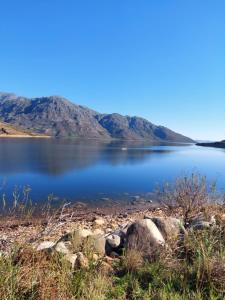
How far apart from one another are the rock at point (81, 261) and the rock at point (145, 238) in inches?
48.0

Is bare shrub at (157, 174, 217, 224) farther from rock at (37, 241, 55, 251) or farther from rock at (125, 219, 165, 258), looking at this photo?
rock at (37, 241, 55, 251)

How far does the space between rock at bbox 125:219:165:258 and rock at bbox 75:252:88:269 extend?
1.22m

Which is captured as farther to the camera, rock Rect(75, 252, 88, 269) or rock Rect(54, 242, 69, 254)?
rock Rect(54, 242, 69, 254)

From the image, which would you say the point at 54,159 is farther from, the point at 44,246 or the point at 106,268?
the point at 106,268

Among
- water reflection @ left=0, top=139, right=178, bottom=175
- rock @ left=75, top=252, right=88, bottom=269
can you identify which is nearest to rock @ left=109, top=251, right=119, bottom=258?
rock @ left=75, top=252, right=88, bottom=269

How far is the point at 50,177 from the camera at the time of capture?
100ft

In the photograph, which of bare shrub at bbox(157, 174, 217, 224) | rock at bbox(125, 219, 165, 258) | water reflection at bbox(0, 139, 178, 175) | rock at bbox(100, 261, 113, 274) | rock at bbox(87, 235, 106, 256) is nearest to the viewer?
rock at bbox(100, 261, 113, 274)

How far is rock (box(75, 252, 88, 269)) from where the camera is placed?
18.0 ft

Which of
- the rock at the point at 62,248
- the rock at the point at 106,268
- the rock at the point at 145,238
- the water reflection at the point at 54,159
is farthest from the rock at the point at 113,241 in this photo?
the water reflection at the point at 54,159

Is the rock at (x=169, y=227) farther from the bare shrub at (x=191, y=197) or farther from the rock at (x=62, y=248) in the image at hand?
the rock at (x=62, y=248)

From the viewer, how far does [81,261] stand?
5605 mm

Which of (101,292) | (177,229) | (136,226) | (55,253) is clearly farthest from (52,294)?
(177,229)

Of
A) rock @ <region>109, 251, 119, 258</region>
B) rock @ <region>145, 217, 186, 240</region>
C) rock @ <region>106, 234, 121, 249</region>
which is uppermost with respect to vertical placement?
rock @ <region>145, 217, 186, 240</region>

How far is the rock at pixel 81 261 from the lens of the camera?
5.48m
